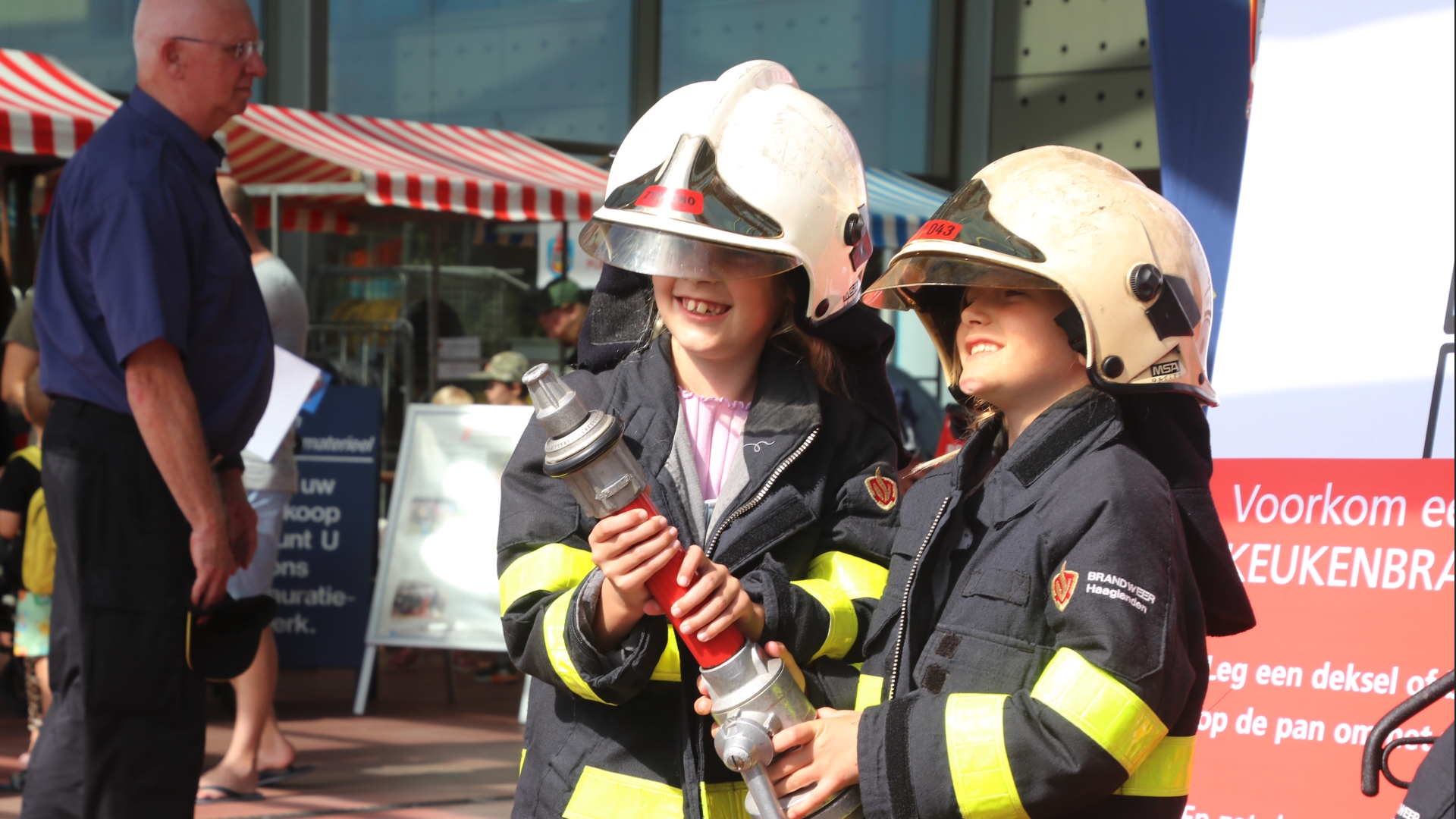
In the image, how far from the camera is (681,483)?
2.07 m

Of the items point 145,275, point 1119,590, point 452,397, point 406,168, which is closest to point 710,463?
point 1119,590

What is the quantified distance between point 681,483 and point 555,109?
8287 mm

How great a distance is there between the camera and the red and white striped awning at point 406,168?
672 centimetres

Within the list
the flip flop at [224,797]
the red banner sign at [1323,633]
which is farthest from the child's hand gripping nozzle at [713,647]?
the flip flop at [224,797]

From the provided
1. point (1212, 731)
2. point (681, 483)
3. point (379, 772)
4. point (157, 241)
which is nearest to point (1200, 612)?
point (681, 483)

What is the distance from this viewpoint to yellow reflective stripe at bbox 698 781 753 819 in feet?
6.57

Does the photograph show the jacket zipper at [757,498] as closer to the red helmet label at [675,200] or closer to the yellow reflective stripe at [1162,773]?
the red helmet label at [675,200]

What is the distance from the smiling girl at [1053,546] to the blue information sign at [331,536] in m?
5.35

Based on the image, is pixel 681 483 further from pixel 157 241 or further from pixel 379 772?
pixel 379 772

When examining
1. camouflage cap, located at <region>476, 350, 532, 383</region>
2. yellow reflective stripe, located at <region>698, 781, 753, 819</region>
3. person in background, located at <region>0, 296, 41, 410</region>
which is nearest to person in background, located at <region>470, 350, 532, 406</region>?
camouflage cap, located at <region>476, 350, 532, 383</region>

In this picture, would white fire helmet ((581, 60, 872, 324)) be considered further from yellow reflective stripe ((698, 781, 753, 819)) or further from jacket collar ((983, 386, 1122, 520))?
yellow reflective stripe ((698, 781, 753, 819))

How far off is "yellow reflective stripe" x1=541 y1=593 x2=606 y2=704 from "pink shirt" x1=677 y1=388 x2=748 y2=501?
299mm

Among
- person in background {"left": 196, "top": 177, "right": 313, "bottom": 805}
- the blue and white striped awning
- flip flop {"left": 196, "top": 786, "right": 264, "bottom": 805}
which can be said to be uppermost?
the blue and white striped awning

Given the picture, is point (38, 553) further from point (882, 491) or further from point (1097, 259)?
point (1097, 259)
